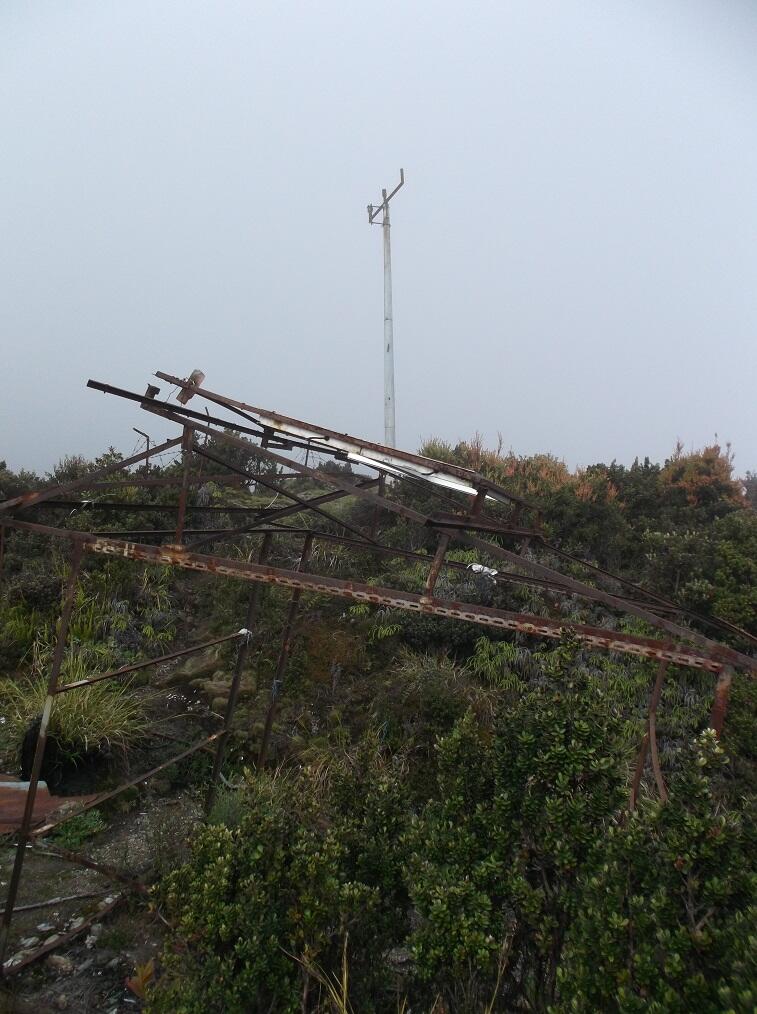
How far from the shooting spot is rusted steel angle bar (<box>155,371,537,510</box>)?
11.8 feet

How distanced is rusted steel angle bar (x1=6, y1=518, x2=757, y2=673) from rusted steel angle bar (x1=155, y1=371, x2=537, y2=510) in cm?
61

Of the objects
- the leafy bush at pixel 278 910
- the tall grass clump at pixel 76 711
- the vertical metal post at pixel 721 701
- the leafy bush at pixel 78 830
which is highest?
the vertical metal post at pixel 721 701

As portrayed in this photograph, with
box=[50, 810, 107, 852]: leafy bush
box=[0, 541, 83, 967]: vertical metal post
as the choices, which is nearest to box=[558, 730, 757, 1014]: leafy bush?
box=[0, 541, 83, 967]: vertical metal post

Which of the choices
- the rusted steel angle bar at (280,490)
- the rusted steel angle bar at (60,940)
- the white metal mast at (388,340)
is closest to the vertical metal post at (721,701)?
the rusted steel angle bar at (280,490)

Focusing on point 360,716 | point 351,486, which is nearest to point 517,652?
point 360,716

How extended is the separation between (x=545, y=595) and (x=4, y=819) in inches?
260

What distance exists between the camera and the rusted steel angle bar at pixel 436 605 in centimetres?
316

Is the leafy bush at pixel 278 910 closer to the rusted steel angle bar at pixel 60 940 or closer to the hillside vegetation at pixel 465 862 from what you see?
the hillside vegetation at pixel 465 862

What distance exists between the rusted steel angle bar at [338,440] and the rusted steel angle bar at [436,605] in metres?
0.61

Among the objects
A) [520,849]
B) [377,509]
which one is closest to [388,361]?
[377,509]

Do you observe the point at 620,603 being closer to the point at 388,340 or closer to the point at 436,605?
the point at 436,605

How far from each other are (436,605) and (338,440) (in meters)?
1.16

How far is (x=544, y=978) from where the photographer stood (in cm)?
258

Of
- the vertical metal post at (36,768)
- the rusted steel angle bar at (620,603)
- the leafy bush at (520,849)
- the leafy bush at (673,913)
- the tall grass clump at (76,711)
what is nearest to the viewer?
the leafy bush at (673,913)
